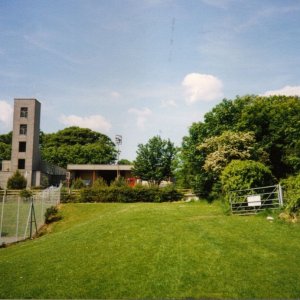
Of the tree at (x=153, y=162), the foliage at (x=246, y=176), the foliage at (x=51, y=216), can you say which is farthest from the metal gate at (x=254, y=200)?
the tree at (x=153, y=162)

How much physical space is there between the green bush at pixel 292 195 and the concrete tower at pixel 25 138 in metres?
47.0

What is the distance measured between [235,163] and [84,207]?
18.4m

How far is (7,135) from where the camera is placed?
92.6 metres

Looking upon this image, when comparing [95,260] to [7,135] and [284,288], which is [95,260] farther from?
[7,135]

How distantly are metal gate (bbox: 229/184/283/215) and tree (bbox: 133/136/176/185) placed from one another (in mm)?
36175

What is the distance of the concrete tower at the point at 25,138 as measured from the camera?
199 ft

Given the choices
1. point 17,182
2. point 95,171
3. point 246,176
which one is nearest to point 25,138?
point 17,182

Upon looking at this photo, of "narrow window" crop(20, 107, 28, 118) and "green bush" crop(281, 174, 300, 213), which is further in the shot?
"narrow window" crop(20, 107, 28, 118)

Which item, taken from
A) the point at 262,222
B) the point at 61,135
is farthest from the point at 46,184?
the point at 262,222

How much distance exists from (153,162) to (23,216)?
2691cm

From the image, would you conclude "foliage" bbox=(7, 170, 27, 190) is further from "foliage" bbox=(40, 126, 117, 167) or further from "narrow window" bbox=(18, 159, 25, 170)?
"foliage" bbox=(40, 126, 117, 167)

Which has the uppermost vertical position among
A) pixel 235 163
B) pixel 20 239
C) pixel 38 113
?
pixel 38 113

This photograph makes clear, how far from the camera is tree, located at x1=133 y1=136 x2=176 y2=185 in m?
59.3

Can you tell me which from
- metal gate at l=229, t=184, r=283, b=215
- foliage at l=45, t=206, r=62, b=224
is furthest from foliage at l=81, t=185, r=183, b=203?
metal gate at l=229, t=184, r=283, b=215
